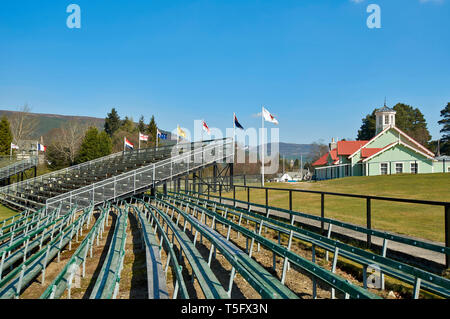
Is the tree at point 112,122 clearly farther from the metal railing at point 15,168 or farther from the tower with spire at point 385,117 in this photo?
the tower with spire at point 385,117

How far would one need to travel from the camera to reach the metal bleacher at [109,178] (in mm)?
15047

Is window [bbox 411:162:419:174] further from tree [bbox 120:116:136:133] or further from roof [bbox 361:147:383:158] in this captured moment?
tree [bbox 120:116:136:133]

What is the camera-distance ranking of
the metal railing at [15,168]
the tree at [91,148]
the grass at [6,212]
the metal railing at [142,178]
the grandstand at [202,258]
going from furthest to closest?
the tree at [91,148], the metal railing at [15,168], the grass at [6,212], the metal railing at [142,178], the grandstand at [202,258]

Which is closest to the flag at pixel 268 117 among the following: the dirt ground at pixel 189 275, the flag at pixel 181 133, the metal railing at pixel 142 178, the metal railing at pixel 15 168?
the metal railing at pixel 142 178

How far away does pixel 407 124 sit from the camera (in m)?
80.5

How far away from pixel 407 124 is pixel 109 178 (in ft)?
276

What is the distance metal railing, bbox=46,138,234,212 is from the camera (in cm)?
1458

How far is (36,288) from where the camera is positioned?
5.22 m

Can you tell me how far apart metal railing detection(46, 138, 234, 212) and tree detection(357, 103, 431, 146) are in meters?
68.2

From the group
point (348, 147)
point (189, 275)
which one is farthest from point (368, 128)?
point (189, 275)

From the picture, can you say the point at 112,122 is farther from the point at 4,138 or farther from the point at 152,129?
the point at 4,138
